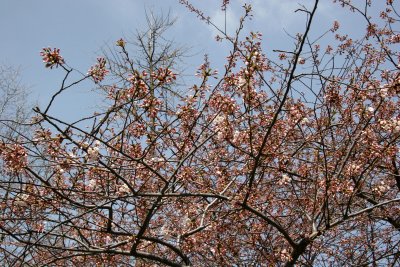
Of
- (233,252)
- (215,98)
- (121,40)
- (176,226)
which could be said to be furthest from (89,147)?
(233,252)

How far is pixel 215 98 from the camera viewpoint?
404 centimetres

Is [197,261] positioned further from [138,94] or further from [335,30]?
[335,30]

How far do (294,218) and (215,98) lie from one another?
285 centimetres

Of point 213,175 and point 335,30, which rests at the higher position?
point 335,30

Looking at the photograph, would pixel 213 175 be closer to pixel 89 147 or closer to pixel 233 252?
pixel 233 252

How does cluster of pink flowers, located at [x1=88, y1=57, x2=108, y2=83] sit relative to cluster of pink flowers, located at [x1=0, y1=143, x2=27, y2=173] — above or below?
above

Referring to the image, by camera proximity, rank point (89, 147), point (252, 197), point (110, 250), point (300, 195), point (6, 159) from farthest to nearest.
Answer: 1. point (300, 195)
2. point (252, 197)
3. point (110, 250)
4. point (89, 147)
5. point (6, 159)

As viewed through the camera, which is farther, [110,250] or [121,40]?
[110,250]

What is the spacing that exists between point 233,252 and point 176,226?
0.88 m

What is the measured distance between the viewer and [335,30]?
701 cm

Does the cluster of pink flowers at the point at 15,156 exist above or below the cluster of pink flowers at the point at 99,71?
below

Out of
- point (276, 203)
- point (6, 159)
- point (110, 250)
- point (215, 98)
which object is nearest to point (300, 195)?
point (276, 203)

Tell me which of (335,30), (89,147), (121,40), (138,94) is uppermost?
(335,30)

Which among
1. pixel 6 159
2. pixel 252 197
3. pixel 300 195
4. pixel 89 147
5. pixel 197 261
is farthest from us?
pixel 197 261
